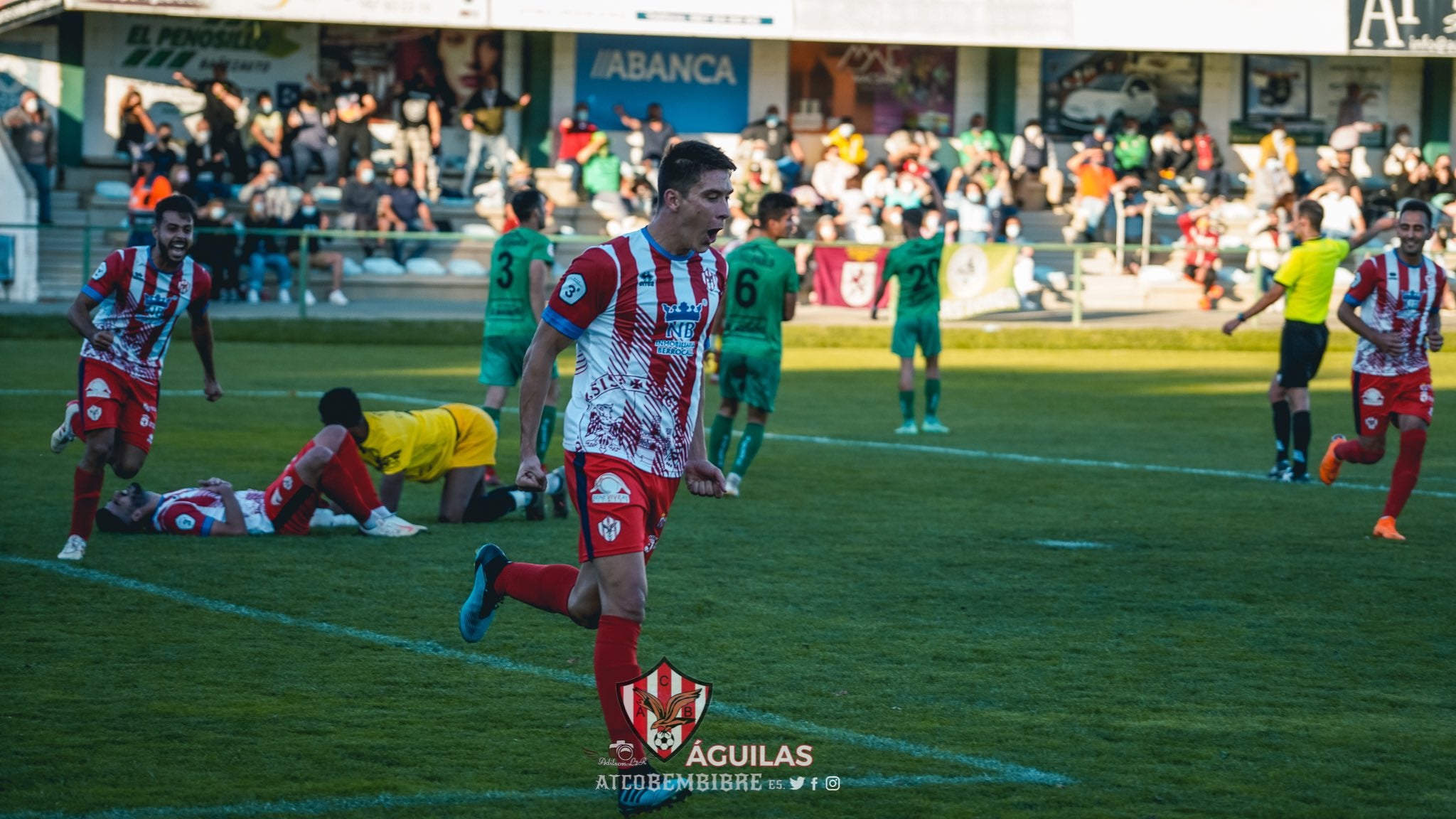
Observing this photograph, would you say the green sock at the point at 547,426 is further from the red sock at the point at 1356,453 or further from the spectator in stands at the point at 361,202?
the spectator in stands at the point at 361,202

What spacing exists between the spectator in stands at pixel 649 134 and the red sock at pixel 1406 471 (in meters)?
22.0

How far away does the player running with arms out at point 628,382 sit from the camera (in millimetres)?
5223

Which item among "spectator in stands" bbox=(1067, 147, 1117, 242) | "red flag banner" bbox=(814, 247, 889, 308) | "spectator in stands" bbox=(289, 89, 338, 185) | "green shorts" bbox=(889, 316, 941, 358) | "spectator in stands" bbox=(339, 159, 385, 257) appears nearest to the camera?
"green shorts" bbox=(889, 316, 941, 358)

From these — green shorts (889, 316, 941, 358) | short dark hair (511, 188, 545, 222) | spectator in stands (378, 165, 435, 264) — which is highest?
spectator in stands (378, 165, 435, 264)

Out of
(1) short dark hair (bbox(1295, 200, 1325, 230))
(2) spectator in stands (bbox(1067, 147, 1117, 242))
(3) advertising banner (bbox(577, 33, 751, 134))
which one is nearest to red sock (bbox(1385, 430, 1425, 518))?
(1) short dark hair (bbox(1295, 200, 1325, 230))

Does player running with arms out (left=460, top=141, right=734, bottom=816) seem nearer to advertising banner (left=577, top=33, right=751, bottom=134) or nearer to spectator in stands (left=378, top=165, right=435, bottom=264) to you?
spectator in stands (left=378, top=165, right=435, bottom=264)

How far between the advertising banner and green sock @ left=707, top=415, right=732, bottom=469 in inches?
895

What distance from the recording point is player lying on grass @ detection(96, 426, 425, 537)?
31.7 ft

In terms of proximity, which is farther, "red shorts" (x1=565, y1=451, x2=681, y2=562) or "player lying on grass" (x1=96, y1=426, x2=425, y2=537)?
"player lying on grass" (x1=96, y1=426, x2=425, y2=537)

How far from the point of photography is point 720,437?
39.8ft

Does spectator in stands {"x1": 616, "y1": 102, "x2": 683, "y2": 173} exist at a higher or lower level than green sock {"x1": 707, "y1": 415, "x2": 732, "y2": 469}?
higher

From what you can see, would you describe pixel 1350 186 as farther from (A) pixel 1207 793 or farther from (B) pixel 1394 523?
(A) pixel 1207 793

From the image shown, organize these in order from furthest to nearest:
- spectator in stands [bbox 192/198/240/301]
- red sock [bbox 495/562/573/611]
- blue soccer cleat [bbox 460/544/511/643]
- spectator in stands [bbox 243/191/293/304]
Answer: spectator in stands [bbox 243/191/293/304]
spectator in stands [bbox 192/198/240/301]
blue soccer cleat [bbox 460/544/511/643]
red sock [bbox 495/562/573/611]

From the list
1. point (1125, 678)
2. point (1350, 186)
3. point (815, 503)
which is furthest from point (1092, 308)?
point (1125, 678)
